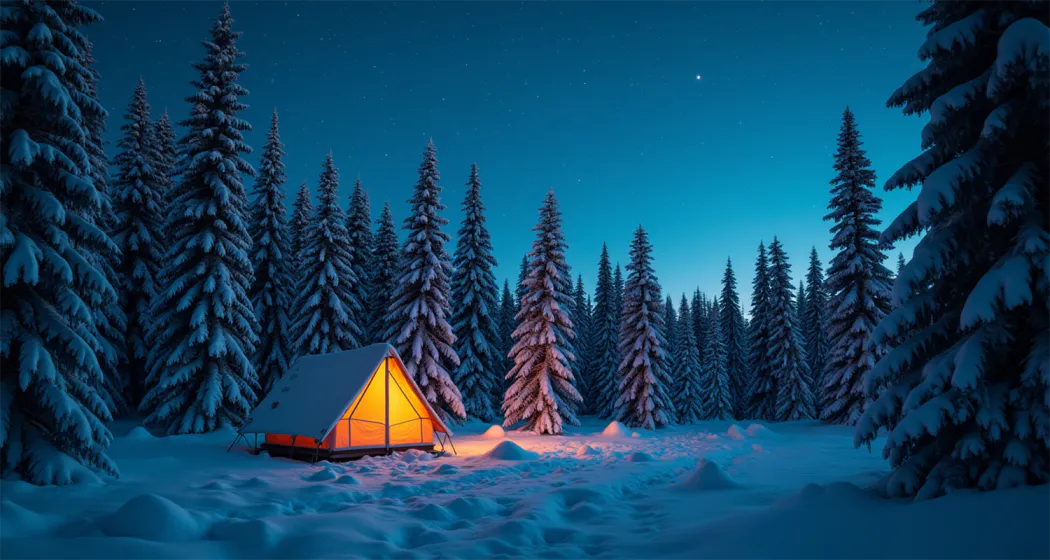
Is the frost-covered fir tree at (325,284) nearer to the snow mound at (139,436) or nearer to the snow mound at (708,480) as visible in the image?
the snow mound at (139,436)

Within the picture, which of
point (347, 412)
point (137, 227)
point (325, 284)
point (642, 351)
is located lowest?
point (347, 412)

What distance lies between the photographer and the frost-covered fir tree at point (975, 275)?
652 cm

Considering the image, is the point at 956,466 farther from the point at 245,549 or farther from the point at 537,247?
the point at 537,247

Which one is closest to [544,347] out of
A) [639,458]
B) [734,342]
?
[639,458]

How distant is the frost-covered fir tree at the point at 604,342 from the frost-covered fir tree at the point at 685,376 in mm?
5199

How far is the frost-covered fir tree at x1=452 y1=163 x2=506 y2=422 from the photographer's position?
32344 millimetres

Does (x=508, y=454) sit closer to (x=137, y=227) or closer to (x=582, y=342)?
(x=137, y=227)

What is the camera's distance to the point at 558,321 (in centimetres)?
3091

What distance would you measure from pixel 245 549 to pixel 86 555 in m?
1.57

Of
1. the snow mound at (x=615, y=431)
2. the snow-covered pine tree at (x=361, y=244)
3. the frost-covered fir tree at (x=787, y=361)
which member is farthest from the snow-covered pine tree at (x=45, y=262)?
the frost-covered fir tree at (x=787, y=361)

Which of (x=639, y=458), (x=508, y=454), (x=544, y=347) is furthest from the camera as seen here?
(x=544, y=347)

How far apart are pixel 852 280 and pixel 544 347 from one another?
16548 millimetres

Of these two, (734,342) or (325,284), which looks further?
(734,342)

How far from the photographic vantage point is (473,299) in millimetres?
32656
